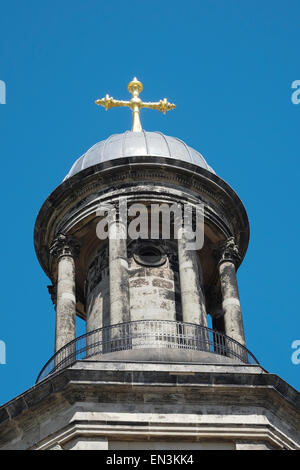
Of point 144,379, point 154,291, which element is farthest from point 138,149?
point 144,379

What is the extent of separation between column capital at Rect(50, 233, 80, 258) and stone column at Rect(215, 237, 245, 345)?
12.8 ft

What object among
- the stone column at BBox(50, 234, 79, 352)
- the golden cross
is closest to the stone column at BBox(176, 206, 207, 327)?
the stone column at BBox(50, 234, 79, 352)

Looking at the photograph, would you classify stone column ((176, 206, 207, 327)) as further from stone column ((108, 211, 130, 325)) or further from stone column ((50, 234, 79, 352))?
stone column ((50, 234, 79, 352))

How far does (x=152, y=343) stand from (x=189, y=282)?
223 centimetres

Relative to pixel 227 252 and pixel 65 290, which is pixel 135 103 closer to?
pixel 227 252

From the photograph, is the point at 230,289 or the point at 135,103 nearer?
the point at 230,289

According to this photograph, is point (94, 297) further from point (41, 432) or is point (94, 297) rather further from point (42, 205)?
point (41, 432)

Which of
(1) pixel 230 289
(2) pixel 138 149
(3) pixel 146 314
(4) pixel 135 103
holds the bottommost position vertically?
(3) pixel 146 314

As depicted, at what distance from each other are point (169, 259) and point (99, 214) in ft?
7.44

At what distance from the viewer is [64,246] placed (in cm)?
3306

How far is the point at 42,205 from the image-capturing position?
3412cm

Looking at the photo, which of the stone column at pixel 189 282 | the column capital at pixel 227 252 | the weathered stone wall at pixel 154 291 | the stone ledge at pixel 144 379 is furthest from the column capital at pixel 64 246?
the stone ledge at pixel 144 379

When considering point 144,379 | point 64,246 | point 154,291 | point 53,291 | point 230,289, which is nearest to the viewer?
point 144,379

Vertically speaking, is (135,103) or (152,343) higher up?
(135,103)
